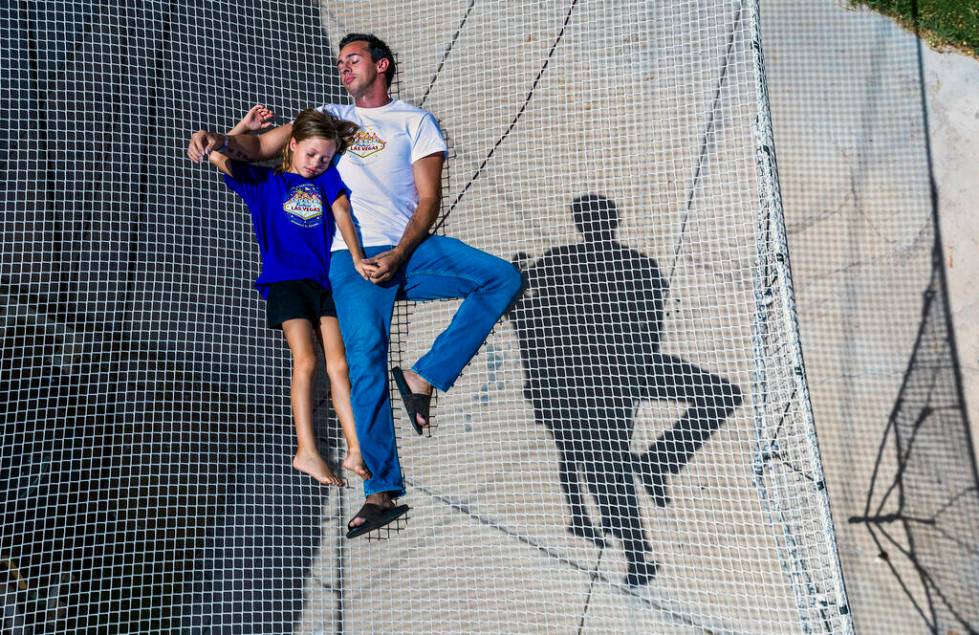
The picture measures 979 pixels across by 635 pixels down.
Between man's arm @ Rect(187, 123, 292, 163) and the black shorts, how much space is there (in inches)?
19.6

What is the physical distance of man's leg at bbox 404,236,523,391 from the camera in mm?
2824

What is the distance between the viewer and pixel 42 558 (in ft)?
10.5

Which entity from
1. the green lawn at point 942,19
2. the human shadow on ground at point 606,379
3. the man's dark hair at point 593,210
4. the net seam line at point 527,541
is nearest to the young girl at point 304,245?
the net seam line at point 527,541

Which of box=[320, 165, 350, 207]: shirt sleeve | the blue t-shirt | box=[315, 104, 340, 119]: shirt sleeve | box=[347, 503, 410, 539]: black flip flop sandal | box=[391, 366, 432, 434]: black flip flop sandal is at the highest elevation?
box=[315, 104, 340, 119]: shirt sleeve

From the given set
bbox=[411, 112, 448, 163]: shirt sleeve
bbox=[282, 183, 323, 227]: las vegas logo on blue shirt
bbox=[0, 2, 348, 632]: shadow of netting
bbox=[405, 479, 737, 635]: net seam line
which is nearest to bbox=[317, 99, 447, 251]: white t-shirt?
bbox=[411, 112, 448, 163]: shirt sleeve

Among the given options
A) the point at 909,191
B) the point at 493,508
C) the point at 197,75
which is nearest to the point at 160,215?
the point at 197,75

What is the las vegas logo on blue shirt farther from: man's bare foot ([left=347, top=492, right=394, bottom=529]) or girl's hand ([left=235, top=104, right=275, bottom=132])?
man's bare foot ([left=347, top=492, right=394, bottom=529])

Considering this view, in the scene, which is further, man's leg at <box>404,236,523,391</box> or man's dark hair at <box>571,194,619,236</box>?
man's dark hair at <box>571,194,619,236</box>

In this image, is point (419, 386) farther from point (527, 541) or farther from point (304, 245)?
point (527, 541)

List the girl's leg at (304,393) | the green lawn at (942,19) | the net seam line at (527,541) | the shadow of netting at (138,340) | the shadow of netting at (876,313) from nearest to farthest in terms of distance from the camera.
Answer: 1. the girl's leg at (304,393)
2. the shadow of netting at (138,340)
3. the net seam line at (527,541)
4. the shadow of netting at (876,313)
5. the green lawn at (942,19)

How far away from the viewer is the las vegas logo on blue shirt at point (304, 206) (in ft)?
9.57

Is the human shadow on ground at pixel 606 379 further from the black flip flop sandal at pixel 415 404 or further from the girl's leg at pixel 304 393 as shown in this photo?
the girl's leg at pixel 304 393

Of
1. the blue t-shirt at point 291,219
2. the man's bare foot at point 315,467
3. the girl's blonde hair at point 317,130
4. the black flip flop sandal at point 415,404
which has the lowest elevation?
the man's bare foot at point 315,467

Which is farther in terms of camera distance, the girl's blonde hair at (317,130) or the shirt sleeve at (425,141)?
the shirt sleeve at (425,141)
